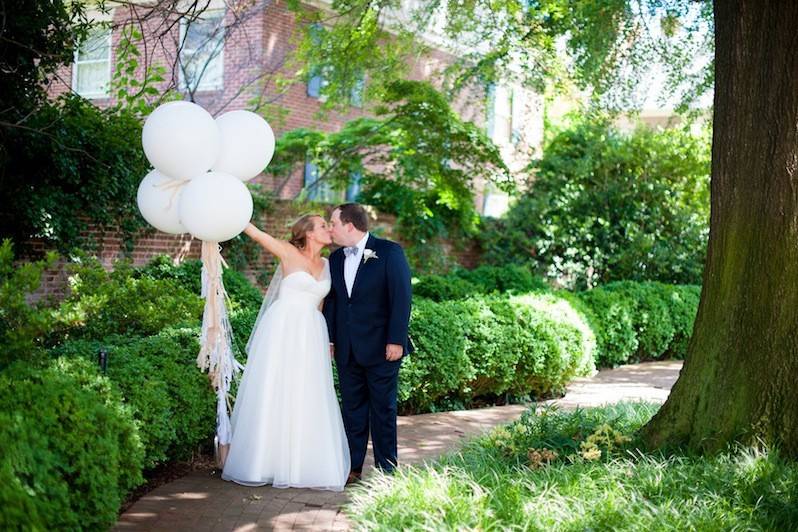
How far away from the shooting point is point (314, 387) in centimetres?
624

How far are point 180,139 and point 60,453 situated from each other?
2031mm

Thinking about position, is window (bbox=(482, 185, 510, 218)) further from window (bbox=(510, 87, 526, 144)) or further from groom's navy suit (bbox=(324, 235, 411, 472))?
groom's navy suit (bbox=(324, 235, 411, 472))

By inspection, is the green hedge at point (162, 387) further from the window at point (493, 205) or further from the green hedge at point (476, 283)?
the window at point (493, 205)

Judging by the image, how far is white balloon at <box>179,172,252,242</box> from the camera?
17.5ft

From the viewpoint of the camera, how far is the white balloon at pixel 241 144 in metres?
5.70

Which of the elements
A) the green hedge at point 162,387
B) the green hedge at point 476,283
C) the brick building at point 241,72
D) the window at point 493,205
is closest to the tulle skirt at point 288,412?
the green hedge at point 162,387

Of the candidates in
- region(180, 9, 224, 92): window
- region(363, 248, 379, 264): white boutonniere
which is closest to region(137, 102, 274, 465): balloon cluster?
region(363, 248, 379, 264): white boutonniere

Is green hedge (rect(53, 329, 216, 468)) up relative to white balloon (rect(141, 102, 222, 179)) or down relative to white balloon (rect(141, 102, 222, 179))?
down

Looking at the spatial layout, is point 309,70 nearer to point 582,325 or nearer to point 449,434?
point 582,325

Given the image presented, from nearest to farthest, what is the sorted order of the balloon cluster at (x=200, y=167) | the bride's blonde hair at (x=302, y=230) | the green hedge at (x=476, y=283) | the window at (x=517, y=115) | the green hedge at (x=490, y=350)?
the balloon cluster at (x=200, y=167), the bride's blonde hair at (x=302, y=230), the green hedge at (x=490, y=350), the green hedge at (x=476, y=283), the window at (x=517, y=115)

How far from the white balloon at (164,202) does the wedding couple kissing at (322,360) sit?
1.88 feet

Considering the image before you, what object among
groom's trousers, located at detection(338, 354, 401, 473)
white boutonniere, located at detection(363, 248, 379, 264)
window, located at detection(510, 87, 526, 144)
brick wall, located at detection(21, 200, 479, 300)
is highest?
window, located at detection(510, 87, 526, 144)

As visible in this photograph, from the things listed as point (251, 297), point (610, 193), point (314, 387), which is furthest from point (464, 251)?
point (314, 387)

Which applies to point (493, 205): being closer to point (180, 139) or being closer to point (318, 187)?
point (318, 187)
